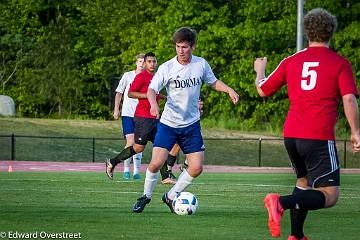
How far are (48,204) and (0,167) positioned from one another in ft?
46.2

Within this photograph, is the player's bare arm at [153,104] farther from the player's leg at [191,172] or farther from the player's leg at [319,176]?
the player's leg at [319,176]

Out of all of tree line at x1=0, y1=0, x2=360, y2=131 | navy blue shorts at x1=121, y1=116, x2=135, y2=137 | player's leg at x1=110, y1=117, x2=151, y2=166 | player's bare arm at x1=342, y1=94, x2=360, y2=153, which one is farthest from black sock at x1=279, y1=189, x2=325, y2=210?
tree line at x1=0, y1=0, x2=360, y2=131

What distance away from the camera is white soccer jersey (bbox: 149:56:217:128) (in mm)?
13125

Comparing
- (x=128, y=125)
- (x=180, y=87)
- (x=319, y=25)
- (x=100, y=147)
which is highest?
(x=319, y=25)

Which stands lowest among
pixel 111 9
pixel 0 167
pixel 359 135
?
pixel 0 167

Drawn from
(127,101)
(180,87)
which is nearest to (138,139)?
(127,101)

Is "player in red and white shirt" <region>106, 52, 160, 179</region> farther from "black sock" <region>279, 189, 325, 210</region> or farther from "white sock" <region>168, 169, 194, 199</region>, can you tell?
"black sock" <region>279, 189, 325, 210</region>

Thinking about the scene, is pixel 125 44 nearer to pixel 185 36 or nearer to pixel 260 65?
pixel 185 36

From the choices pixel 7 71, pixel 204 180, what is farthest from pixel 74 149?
pixel 7 71

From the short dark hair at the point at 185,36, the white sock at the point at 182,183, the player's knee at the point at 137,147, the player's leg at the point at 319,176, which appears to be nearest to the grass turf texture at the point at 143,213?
the white sock at the point at 182,183

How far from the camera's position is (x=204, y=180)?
2177 centimetres

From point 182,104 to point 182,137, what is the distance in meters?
0.41

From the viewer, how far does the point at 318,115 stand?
32.2 ft

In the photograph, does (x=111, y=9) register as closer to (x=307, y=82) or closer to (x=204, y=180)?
(x=204, y=180)
